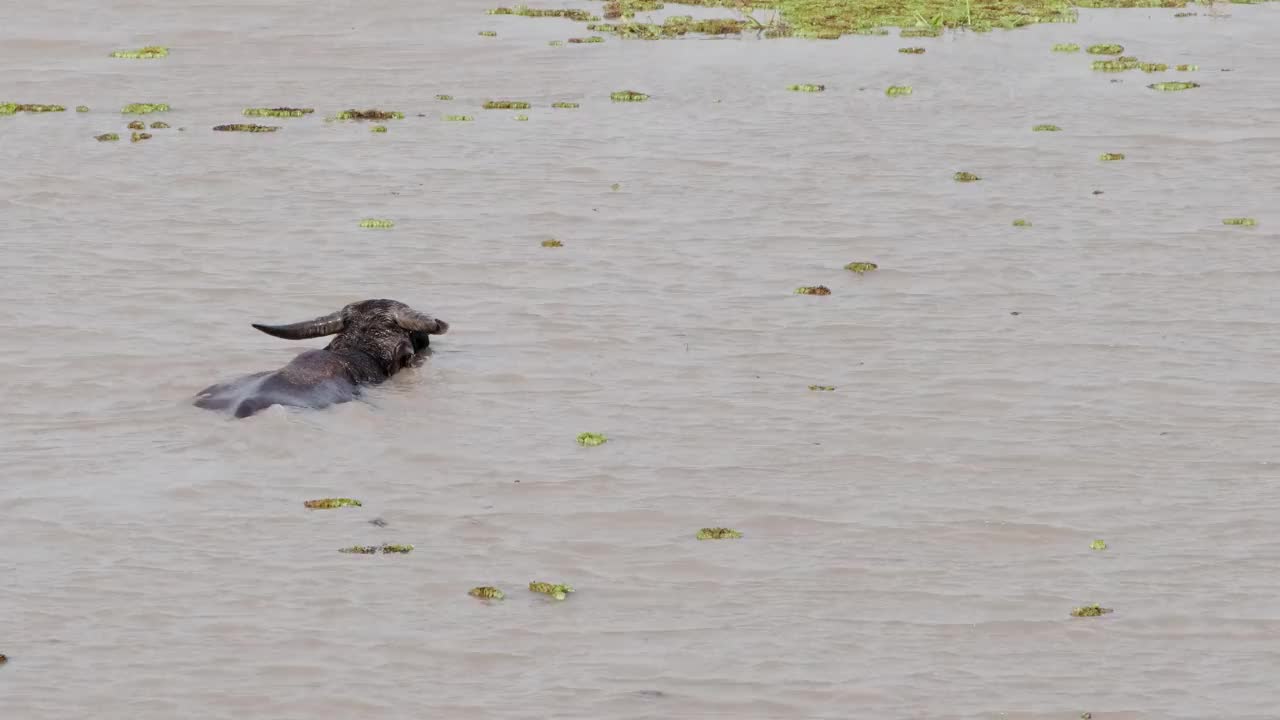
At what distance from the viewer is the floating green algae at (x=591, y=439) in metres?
14.2

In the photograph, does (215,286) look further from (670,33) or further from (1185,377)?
(670,33)

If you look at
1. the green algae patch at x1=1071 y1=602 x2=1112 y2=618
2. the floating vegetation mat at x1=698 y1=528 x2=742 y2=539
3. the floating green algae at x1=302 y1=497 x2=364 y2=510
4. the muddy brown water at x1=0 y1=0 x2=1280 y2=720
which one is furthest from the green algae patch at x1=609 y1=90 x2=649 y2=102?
the green algae patch at x1=1071 y1=602 x2=1112 y2=618

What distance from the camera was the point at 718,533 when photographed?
12266mm

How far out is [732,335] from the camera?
56.0 ft

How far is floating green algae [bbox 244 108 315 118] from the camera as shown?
1073 inches

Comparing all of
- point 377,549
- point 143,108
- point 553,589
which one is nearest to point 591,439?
point 377,549

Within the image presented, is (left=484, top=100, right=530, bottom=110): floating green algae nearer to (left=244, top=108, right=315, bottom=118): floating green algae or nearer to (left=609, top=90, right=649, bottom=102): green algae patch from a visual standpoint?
(left=609, top=90, right=649, bottom=102): green algae patch

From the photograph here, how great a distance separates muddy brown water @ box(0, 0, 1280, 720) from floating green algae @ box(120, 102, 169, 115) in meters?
0.81

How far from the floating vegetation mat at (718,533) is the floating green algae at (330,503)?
2.38 m

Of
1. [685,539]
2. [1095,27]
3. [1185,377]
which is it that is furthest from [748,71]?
[685,539]

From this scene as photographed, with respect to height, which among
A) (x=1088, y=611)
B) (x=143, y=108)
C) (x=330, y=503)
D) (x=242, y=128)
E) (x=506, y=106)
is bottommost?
(x=1088, y=611)

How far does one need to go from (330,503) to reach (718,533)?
2.65 meters

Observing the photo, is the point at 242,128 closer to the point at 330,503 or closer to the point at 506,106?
the point at 506,106

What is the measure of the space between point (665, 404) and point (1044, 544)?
395 cm
